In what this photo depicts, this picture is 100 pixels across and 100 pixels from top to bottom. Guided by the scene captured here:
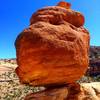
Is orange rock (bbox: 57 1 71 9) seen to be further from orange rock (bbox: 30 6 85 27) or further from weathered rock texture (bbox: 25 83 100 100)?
weathered rock texture (bbox: 25 83 100 100)

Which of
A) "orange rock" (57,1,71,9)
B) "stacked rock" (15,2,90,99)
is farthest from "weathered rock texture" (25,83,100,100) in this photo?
"orange rock" (57,1,71,9)

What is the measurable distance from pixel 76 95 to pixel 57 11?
418 centimetres

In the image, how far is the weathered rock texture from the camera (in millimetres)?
14023

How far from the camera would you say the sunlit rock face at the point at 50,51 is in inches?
513

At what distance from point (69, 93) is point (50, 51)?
267 cm

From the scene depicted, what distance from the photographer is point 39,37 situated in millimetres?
13039

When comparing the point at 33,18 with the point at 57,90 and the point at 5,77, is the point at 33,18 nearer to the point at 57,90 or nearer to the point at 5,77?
the point at 57,90

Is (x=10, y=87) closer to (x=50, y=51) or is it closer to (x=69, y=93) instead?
(x=69, y=93)

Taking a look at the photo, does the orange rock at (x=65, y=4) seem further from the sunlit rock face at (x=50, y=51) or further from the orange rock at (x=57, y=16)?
the sunlit rock face at (x=50, y=51)

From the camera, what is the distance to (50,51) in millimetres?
13023

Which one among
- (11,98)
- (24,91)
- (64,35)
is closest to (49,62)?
(64,35)

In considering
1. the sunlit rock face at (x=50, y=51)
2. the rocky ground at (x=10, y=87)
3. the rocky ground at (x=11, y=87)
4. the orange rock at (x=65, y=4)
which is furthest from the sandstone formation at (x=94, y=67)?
the sunlit rock face at (x=50, y=51)

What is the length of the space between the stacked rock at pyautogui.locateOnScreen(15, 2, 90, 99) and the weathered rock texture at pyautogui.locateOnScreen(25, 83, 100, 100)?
1.10ft

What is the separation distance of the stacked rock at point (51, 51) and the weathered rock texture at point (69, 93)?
34 centimetres
